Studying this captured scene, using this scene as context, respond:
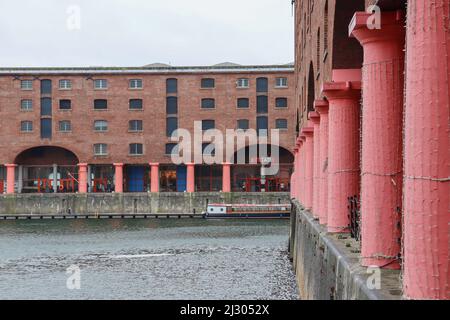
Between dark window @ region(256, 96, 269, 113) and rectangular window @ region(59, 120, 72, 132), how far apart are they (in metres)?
19.6

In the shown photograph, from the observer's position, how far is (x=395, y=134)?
376 inches

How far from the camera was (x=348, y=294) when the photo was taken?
927cm

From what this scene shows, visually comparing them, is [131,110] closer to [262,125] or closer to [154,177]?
[154,177]

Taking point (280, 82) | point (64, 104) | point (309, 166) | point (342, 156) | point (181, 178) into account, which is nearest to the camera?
point (342, 156)

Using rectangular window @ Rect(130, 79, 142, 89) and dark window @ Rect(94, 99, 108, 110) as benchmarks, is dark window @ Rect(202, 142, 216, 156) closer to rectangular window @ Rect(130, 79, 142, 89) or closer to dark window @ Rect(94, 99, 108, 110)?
rectangular window @ Rect(130, 79, 142, 89)

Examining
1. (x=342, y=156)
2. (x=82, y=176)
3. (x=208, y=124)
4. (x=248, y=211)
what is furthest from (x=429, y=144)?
(x=82, y=176)

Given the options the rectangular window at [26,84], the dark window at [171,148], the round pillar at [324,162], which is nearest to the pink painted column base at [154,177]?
the dark window at [171,148]

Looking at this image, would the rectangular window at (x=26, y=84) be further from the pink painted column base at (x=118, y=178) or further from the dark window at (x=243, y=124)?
the dark window at (x=243, y=124)

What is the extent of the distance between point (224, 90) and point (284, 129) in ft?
24.0

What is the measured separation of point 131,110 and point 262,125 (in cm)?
1366

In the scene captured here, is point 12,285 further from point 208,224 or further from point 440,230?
Answer: point 208,224

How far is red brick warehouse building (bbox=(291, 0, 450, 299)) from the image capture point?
662cm

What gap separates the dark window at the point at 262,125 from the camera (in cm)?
7700

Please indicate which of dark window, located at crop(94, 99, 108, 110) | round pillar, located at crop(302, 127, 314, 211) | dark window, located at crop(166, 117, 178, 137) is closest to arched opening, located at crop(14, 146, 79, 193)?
dark window, located at crop(94, 99, 108, 110)
